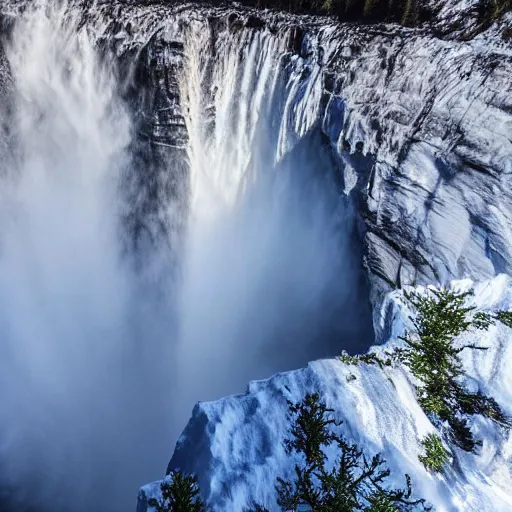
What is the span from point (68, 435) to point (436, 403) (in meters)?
10.1

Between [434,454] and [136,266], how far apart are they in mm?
10282

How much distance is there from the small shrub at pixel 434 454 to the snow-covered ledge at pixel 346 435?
0.09 metres

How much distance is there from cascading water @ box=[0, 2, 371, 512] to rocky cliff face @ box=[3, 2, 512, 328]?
196 mm

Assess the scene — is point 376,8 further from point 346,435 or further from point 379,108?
point 346,435

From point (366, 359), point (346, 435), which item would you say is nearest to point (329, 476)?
point (346, 435)

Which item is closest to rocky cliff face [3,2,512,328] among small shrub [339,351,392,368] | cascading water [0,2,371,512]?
cascading water [0,2,371,512]

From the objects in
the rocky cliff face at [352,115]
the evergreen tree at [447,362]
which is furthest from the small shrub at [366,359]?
the rocky cliff face at [352,115]

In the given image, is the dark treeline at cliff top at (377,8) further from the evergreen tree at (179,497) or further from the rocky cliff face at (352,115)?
the evergreen tree at (179,497)

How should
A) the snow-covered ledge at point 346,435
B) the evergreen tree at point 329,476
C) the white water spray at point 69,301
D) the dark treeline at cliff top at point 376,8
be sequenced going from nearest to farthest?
1. the evergreen tree at point 329,476
2. the snow-covered ledge at point 346,435
3. the dark treeline at cliff top at point 376,8
4. the white water spray at point 69,301

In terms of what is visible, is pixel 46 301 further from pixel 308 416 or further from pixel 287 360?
pixel 308 416

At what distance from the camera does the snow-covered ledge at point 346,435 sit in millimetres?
5179

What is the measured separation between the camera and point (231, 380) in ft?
40.8

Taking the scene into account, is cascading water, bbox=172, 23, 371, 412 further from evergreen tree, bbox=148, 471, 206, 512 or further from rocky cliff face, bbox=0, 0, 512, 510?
evergreen tree, bbox=148, 471, 206, 512

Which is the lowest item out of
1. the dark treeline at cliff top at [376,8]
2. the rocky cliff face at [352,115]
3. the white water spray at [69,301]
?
the white water spray at [69,301]
